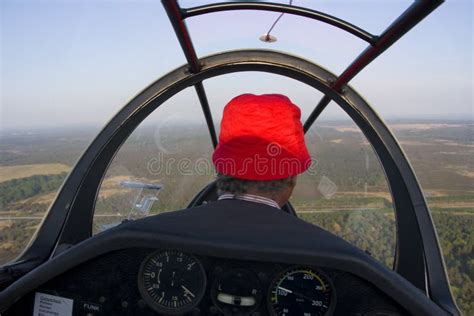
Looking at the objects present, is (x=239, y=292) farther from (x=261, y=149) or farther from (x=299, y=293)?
(x=261, y=149)

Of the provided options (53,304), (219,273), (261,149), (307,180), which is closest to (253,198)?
(261,149)

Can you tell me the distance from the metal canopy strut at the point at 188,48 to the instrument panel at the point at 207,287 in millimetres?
958

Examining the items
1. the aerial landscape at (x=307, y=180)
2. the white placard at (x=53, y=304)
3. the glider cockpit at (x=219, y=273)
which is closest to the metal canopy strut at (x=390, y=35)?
the glider cockpit at (x=219, y=273)

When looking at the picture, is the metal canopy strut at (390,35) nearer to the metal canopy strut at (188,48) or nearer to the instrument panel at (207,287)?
the metal canopy strut at (188,48)

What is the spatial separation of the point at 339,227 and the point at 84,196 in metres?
1.53

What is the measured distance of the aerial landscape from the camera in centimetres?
244

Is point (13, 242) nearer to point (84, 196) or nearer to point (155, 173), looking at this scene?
point (84, 196)

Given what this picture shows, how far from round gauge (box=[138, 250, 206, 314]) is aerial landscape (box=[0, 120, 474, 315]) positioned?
1388mm

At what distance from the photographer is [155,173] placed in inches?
104

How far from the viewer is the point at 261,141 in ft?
4.54

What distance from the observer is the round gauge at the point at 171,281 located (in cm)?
113

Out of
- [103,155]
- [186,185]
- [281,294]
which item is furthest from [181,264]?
[186,185]

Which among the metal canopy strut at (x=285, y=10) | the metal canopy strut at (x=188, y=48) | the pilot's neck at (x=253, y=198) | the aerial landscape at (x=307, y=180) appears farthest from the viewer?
the aerial landscape at (x=307, y=180)

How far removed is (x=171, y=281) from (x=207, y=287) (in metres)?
0.10
